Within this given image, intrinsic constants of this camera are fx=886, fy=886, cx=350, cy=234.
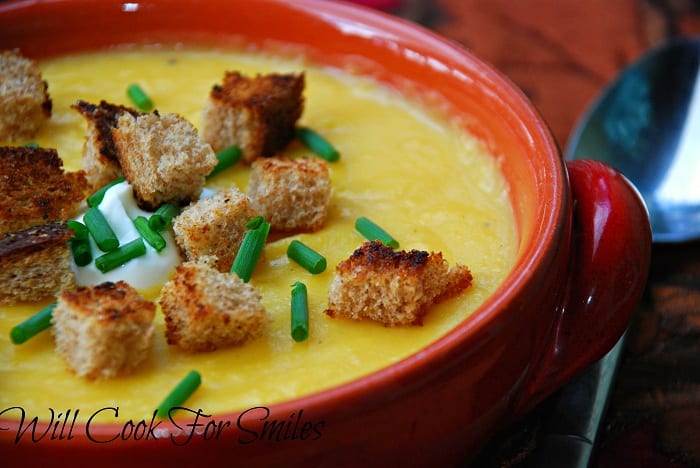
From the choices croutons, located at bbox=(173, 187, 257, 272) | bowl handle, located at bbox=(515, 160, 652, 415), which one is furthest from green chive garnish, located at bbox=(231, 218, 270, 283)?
bowl handle, located at bbox=(515, 160, 652, 415)

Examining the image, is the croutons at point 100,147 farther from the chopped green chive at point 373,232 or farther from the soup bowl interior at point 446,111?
the soup bowl interior at point 446,111

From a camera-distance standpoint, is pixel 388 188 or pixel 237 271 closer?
pixel 237 271

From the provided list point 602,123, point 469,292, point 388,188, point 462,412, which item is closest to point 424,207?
point 388,188

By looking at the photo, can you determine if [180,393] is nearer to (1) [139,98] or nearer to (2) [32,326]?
(2) [32,326]

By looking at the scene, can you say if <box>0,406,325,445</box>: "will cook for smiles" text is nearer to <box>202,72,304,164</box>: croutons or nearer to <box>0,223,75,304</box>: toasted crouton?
<box>0,223,75,304</box>: toasted crouton

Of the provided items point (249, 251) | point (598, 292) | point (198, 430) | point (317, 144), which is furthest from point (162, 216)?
point (598, 292)

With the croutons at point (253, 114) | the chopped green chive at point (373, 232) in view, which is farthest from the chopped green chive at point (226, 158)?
the chopped green chive at point (373, 232)

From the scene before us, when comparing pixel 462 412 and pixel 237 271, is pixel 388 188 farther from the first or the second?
pixel 462 412

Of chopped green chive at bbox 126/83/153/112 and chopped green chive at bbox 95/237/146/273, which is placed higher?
chopped green chive at bbox 95/237/146/273
